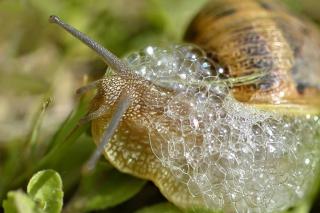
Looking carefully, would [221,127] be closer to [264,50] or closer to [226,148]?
[226,148]

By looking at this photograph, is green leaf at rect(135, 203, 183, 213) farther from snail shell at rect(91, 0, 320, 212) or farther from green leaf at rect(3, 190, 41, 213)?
green leaf at rect(3, 190, 41, 213)

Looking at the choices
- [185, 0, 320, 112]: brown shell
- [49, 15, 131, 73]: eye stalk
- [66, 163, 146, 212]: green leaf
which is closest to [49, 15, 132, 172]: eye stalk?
[49, 15, 131, 73]: eye stalk

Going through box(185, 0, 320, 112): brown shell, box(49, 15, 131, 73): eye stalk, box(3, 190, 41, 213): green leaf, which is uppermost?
box(49, 15, 131, 73): eye stalk

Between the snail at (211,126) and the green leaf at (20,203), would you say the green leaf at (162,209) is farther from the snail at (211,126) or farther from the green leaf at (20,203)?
the green leaf at (20,203)


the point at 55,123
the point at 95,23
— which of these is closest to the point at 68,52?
the point at 95,23

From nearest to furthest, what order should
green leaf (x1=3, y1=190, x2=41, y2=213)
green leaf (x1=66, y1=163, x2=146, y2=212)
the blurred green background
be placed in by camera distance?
green leaf (x1=3, y1=190, x2=41, y2=213) < green leaf (x1=66, y1=163, x2=146, y2=212) < the blurred green background

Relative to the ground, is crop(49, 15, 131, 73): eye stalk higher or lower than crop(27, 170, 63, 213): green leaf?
higher

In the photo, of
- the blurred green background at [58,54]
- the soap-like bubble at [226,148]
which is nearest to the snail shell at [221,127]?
the soap-like bubble at [226,148]
